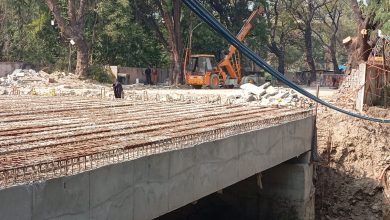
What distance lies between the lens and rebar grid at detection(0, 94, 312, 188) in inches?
201

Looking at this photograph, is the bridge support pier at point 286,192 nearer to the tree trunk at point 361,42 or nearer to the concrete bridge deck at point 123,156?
the concrete bridge deck at point 123,156

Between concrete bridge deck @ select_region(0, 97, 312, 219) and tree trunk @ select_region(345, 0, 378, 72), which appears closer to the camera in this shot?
concrete bridge deck @ select_region(0, 97, 312, 219)

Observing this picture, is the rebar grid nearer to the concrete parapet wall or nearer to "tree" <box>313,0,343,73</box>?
the concrete parapet wall

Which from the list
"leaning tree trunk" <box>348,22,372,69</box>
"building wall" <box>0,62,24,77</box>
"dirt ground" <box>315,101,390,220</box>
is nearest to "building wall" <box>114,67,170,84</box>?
"building wall" <box>0,62,24,77</box>

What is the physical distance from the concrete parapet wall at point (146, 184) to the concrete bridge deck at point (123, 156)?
11 millimetres

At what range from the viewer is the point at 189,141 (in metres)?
7.18

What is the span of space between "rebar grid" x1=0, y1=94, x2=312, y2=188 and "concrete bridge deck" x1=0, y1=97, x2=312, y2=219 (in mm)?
12

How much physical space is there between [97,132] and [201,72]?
22.7 m

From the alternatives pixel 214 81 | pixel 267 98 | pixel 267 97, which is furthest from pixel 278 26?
pixel 267 98

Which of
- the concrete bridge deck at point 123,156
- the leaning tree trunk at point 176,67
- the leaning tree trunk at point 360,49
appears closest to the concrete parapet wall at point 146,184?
the concrete bridge deck at point 123,156

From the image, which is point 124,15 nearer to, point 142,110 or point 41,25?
point 41,25

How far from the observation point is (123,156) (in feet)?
19.1

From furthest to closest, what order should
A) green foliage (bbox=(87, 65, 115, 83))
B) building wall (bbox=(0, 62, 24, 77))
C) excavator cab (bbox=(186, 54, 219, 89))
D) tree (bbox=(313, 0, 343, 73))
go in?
tree (bbox=(313, 0, 343, 73)), building wall (bbox=(0, 62, 24, 77)), green foliage (bbox=(87, 65, 115, 83)), excavator cab (bbox=(186, 54, 219, 89))

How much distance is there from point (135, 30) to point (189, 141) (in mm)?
29468
